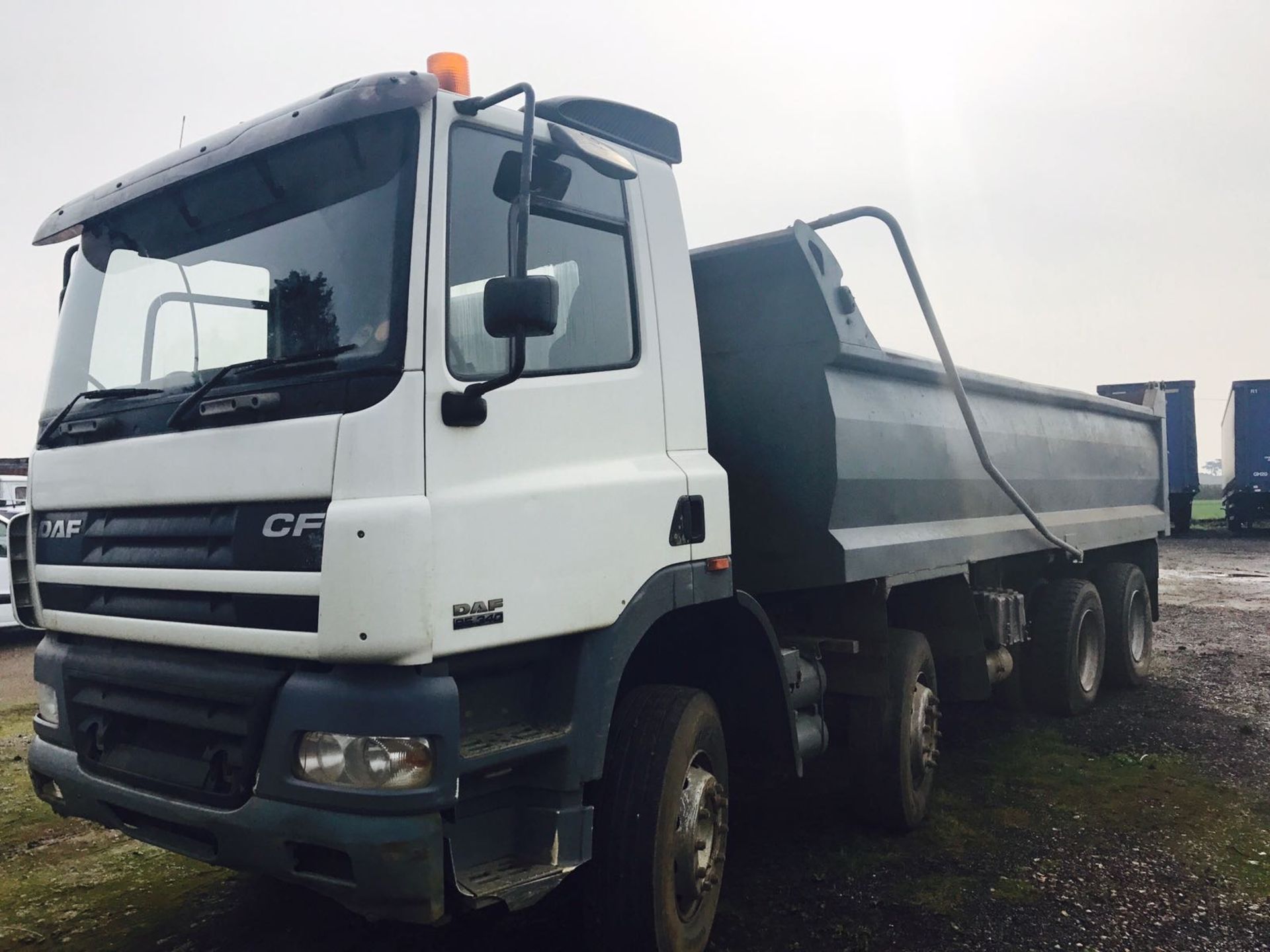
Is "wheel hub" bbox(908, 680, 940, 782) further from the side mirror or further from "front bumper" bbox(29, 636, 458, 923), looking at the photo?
the side mirror

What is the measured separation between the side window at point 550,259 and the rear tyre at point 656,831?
3.74 feet

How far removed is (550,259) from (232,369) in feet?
3.23

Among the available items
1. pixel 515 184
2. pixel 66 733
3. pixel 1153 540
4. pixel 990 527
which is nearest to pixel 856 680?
pixel 990 527

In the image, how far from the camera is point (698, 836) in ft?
11.1

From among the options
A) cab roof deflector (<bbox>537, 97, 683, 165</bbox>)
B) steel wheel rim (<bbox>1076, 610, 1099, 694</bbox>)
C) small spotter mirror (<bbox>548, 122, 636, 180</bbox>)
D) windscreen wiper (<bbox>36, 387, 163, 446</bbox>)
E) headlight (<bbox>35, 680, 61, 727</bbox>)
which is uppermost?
cab roof deflector (<bbox>537, 97, 683, 165</bbox>)

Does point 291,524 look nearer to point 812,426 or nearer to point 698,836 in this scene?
point 698,836

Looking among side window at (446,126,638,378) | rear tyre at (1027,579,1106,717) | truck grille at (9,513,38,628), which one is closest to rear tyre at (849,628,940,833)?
side window at (446,126,638,378)

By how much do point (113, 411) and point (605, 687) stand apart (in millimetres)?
1752

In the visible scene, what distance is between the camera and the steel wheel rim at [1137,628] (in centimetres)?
805

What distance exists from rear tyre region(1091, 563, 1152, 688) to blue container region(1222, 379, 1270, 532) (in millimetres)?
18042

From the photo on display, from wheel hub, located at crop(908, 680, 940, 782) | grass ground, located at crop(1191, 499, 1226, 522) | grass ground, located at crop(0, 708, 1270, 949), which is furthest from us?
grass ground, located at crop(1191, 499, 1226, 522)

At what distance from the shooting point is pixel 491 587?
274 cm

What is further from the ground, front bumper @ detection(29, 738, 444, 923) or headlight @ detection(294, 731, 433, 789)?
headlight @ detection(294, 731, 433, 789)

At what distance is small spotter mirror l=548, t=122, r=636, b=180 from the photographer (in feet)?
10.2
